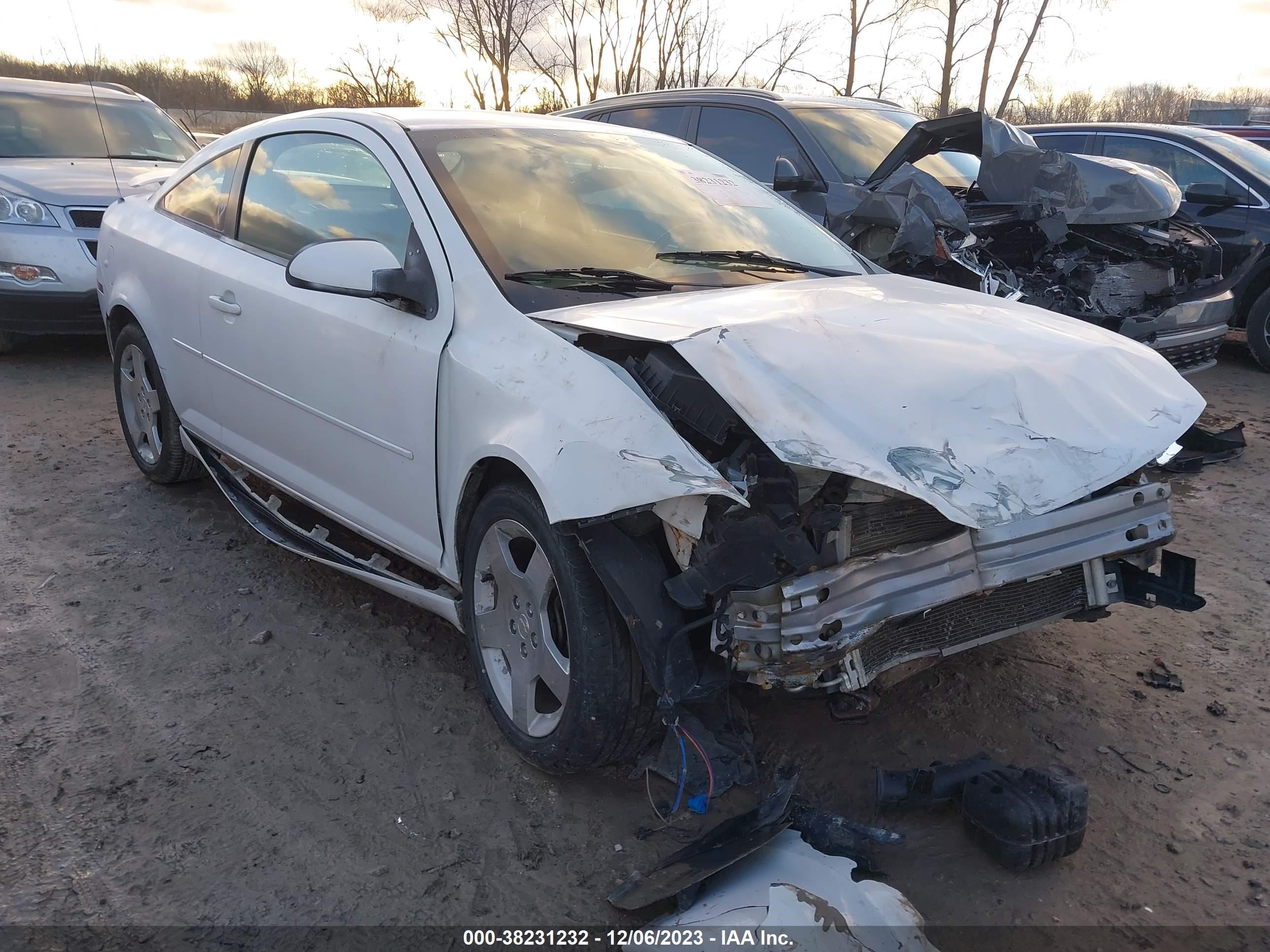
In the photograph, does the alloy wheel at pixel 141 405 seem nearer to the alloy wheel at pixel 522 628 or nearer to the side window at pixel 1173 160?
the alloy wheel at pixel 522 628

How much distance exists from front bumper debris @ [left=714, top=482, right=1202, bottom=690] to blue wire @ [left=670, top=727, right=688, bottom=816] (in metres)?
0.31

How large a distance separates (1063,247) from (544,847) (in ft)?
18.3

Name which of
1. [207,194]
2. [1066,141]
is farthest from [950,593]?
[1066,141]

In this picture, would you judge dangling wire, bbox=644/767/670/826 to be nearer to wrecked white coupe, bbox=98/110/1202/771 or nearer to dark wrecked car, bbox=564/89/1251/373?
wrecked white coupe, bbox=98/110/1202/771

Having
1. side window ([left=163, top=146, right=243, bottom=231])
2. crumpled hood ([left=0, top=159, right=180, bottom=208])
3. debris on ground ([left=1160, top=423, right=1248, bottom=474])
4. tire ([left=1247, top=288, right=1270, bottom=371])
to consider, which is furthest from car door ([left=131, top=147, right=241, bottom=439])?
tire ([left=1247, top=288, right=1270, bottom=371])

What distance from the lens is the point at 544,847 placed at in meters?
2.50

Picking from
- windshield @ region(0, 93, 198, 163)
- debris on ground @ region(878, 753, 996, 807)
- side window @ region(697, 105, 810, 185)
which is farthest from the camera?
windshield @ region(0, 93, 198, 163)

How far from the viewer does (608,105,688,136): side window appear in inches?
285

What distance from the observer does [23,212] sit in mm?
6875

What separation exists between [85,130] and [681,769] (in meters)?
8.25

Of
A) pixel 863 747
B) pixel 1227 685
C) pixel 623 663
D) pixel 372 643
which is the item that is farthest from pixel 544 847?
pixel 1227 685

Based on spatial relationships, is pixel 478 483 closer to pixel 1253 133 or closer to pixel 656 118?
pixel 656 118

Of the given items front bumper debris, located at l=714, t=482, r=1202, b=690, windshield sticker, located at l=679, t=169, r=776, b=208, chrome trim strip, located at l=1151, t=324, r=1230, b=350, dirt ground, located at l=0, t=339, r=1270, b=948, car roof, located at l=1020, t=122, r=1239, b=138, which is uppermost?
car roof, located at l=1020, t=122, r=1239, b=138

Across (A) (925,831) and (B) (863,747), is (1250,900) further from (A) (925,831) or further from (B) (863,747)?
(B) (863,747)
